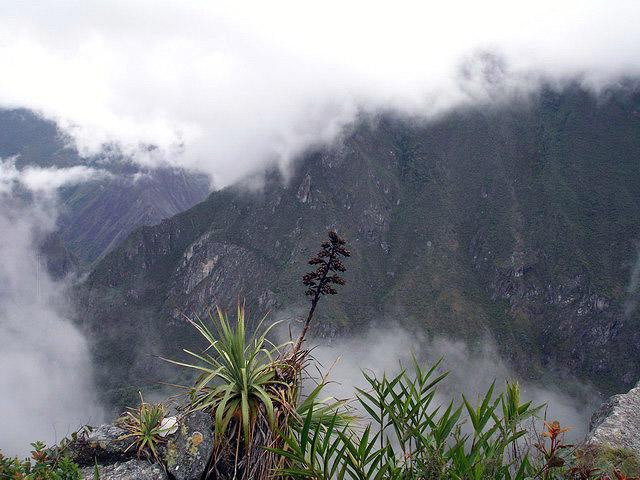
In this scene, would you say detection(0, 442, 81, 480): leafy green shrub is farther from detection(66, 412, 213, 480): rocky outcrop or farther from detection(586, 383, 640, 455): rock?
detection(586, 383, 640, 455): rock

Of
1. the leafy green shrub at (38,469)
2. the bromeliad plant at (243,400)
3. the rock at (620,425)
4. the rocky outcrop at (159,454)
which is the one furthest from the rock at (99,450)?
the rock at (620,425)

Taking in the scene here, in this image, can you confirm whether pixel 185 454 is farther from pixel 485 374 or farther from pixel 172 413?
pixel 485 374

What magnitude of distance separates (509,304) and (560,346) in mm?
23718

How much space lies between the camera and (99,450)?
5.75 meters

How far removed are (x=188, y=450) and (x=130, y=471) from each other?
2.44 ft

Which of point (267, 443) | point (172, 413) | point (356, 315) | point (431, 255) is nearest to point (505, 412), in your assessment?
point (267, 443)

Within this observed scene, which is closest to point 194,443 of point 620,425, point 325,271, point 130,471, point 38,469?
point 130,471

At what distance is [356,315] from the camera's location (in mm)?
180125

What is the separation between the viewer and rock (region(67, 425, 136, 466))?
18.7 ft

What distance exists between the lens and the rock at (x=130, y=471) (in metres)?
5.43

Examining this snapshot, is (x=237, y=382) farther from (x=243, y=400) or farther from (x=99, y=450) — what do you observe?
(x=99, y=450)

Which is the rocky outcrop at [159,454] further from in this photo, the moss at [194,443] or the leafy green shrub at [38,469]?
the leafy green shrub at [38,469]

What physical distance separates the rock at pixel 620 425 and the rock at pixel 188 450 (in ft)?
23.0

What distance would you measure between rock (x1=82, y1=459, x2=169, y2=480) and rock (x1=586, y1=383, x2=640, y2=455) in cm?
759
